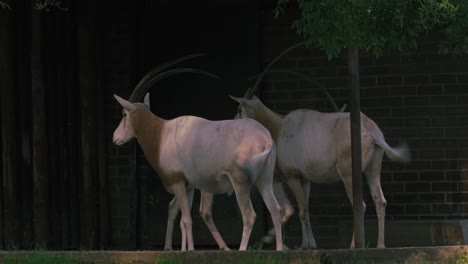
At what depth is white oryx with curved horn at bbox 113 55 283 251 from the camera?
8719 mm

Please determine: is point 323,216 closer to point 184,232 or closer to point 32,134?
point 184,232

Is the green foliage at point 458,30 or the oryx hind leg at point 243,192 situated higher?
the green foliage at point 458,30

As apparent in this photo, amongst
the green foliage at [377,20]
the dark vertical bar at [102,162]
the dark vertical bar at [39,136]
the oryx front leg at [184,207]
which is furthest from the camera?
the dark vertical bar at [102,162]

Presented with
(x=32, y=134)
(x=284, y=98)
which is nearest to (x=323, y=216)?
(x=284, y=98)

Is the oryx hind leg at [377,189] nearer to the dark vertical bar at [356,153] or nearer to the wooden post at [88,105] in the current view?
the dark vertical bar at [356,153]

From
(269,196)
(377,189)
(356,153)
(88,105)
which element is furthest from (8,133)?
(356,153)

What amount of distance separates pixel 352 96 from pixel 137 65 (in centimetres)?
463

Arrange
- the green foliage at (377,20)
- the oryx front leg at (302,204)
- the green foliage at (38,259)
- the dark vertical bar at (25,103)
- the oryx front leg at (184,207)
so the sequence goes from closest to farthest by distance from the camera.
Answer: the green foliage at (377,20) → the green foliage at (38,259) → the oryx front leg at (184,207) → the oryx front leg at (302,204) → the dark vertical bar at (25,103)

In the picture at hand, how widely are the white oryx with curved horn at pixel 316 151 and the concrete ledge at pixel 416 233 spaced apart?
3.31 ft

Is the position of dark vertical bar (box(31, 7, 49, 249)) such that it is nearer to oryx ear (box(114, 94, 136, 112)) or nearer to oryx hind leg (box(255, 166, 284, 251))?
oryx ear (box(114, 94, 136, 112))

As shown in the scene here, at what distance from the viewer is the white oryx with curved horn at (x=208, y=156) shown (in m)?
8.72

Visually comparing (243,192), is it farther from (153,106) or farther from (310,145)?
(153,106)

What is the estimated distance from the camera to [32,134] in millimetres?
12094

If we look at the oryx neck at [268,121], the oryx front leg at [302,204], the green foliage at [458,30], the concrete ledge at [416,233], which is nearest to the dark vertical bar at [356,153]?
the green foliage at [458,30]
